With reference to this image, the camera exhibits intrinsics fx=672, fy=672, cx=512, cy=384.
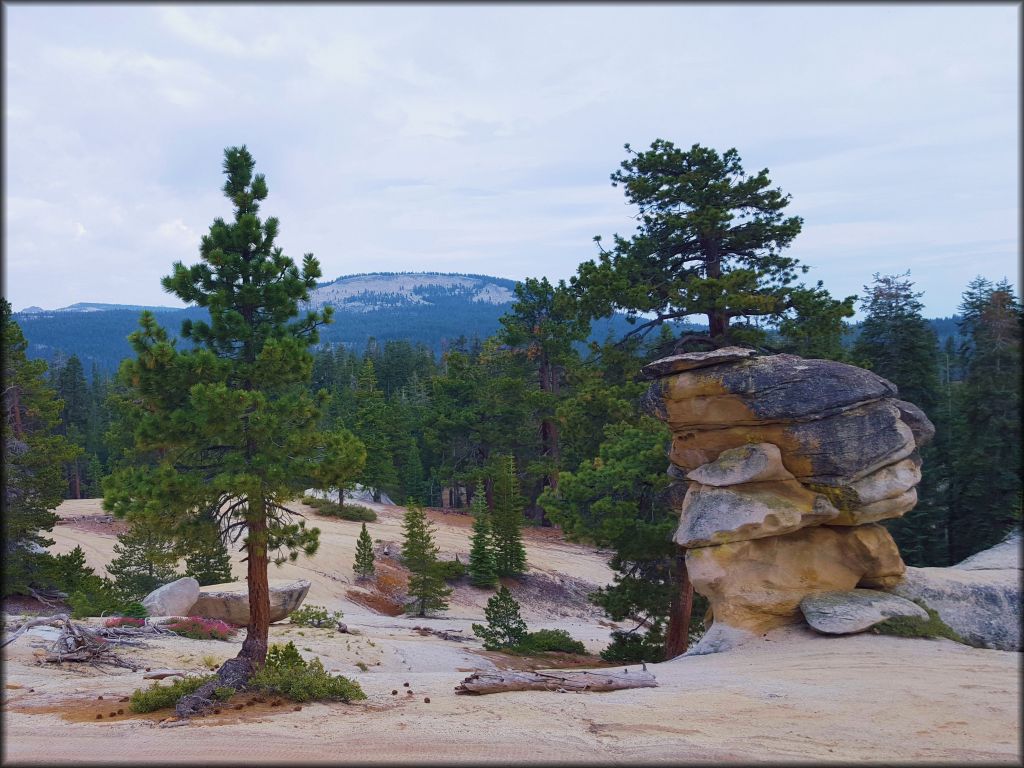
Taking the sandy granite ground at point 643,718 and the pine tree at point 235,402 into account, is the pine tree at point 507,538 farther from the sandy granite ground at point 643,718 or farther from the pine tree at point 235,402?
the pine tree at point 235,402

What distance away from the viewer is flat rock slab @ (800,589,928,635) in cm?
1366

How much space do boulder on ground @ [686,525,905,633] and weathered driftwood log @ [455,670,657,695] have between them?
3592mm

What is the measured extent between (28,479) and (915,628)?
93.4ft

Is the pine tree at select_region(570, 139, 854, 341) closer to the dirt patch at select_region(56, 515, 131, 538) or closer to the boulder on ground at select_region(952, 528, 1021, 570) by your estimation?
the boulder on ground at select_region(952, 528, 1021, 570)

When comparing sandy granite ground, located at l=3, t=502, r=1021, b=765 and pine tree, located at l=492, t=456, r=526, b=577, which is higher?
sandy granite ground, located at l=3, t=502, r=1021, b=765

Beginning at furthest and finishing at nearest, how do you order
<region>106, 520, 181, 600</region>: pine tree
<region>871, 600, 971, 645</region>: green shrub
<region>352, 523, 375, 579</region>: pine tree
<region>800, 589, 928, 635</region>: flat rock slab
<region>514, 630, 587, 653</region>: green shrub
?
<region>352, 523, 375, 579</region>: pine tree < <region>106, 520, 181, 600</region>: pine tree < <region>514, 630, 587, 653</region>: green shrub < <region>800, 589, 928, 635</region>: flat rock slab < <region>871, 600, 971, 645</region>: green shrub

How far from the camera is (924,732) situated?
838cm

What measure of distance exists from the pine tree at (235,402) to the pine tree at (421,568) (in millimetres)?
14130

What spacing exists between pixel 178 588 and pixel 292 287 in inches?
514

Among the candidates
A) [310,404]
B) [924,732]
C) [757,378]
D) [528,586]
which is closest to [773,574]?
[757,378]

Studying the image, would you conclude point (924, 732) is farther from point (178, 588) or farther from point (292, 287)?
point (178, 588)

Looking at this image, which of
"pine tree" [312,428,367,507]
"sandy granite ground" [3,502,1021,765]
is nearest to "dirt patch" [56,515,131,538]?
"sandy granite ground" [3,502,1021,765]

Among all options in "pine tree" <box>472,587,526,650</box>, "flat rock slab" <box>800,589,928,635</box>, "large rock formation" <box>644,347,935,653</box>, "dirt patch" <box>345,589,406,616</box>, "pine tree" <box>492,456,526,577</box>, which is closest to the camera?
"flat rock slab" <box>800,589,928,635</box>

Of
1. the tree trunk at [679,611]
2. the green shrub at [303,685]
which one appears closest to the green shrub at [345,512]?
the tree trunk at [679,611]
